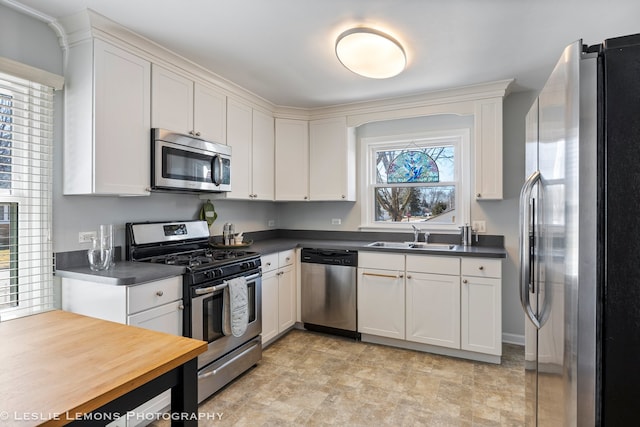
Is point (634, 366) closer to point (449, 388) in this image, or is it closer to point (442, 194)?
point (449, 388)

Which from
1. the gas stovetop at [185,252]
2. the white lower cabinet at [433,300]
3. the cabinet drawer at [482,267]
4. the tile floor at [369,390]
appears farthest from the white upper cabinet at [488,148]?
the gas stovetop at [185,252]

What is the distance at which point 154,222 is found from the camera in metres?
2.67

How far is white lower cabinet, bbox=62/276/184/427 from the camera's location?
188 cm

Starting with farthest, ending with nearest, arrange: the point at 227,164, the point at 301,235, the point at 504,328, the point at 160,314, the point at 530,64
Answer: the point at 301,235 < the point at 504,328 < the point at 227,164 < the point at 530,64 < the point at 160,314

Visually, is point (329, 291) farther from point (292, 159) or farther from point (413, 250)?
point (292, 159)

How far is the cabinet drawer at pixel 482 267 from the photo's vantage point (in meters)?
2.80

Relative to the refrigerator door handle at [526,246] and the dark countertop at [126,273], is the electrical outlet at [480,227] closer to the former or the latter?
the refrigerator door handle at [526,246]

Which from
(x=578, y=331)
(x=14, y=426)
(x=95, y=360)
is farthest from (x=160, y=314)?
(x=578, y=331)

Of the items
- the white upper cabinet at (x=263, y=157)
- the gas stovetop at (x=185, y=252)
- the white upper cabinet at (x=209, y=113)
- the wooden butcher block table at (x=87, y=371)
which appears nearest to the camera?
the wooden butcher block table at (x=87, y=371)

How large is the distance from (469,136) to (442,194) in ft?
2.08

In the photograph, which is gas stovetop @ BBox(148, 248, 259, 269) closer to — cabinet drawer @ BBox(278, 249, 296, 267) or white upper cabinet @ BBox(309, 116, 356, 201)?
cabinet drawer @ BBox(278, 249, 296, 267)

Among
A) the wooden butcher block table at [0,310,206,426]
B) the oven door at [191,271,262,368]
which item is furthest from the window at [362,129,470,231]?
the wooden butcher block table at [0,310,206,426]

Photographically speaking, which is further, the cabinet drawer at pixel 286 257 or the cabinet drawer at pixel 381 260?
the cabinet drawer at pixel 286 257

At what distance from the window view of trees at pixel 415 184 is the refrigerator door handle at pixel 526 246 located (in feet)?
7.12
